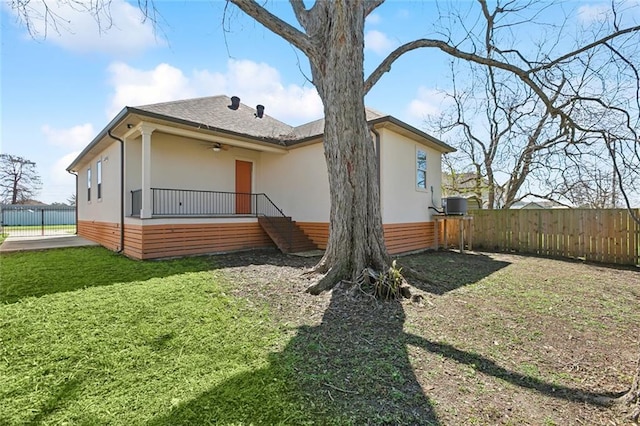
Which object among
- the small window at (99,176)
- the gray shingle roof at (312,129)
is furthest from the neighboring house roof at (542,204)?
the small window at (99,176)

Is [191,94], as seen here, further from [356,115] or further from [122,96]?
[356,115]

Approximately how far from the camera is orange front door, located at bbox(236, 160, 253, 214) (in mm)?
10938

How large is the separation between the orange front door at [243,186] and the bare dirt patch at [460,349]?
5.57 metres

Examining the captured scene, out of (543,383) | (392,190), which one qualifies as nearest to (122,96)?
(392,190)

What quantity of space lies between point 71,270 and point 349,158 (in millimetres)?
5627

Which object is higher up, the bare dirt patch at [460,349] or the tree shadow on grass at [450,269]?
the tree shadow on grass at [450,269]

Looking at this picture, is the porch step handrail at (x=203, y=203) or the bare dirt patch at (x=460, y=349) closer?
the bare dirt patch at (x=460, y=349)

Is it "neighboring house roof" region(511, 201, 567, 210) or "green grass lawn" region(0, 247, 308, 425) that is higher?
"neighboring house roof" region(511, 201, 567, 210)

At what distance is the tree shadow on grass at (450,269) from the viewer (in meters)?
5.39

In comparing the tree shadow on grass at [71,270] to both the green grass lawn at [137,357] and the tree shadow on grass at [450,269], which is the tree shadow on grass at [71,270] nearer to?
the green grass lawn at [137,357]

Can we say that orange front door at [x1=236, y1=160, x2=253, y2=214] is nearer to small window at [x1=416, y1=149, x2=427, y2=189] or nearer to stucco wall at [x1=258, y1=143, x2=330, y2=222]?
stucco wall at [x1=258, y1=143, x2=330, y2=222]

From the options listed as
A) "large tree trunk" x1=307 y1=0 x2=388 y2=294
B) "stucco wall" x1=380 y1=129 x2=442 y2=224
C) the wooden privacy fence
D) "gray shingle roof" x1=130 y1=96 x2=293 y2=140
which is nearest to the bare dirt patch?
"large tree trunk" x1=307 y1=0 x2=388 y2=294

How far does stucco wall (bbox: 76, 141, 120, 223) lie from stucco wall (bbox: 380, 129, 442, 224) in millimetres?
7587

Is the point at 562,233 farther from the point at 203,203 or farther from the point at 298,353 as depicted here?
the point at 203,203
